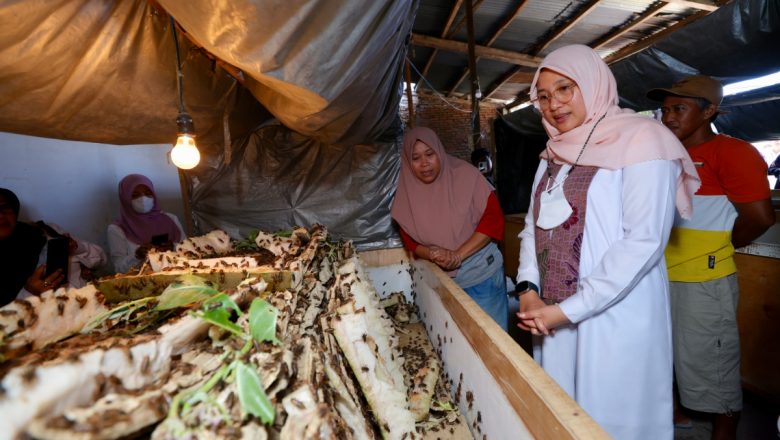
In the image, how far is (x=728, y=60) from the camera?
8.92ft

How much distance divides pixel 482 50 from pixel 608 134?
5365 mm

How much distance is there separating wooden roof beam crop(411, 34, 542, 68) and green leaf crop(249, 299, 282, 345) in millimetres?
6138

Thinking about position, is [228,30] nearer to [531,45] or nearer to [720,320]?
[720,320]

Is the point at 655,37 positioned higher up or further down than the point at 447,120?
further down

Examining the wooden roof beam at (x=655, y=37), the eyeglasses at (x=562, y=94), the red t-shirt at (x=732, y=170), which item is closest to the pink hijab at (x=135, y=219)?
the eyeglasses at (x=562, y=94)

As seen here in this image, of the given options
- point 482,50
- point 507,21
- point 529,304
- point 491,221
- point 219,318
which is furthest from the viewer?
point 482,50

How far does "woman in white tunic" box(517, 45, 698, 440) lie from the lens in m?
1.40

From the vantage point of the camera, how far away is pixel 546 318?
1.54m

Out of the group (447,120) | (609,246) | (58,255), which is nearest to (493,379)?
(609,246)

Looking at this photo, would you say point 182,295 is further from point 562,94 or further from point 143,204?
point 143,204

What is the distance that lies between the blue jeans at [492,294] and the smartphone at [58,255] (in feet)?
12.2

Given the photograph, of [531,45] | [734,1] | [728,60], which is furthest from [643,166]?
[531,45]

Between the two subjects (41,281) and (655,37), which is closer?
(41,281)

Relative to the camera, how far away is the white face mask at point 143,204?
3.75 m
